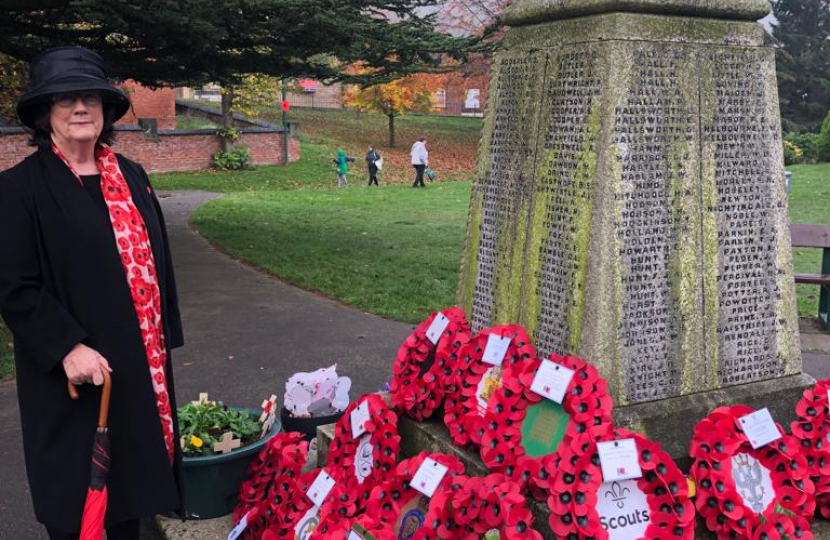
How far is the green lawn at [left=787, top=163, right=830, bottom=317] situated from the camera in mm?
9984

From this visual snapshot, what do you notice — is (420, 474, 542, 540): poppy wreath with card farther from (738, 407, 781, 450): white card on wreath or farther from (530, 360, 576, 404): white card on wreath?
(738, 407, 781, 450): white card on wreath

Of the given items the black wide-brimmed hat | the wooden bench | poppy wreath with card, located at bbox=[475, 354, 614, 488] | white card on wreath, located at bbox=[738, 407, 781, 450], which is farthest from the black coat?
the wooden bench

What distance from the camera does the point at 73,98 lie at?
288cm

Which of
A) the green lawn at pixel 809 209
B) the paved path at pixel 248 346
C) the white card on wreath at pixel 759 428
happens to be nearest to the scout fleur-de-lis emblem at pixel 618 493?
the white card on wreath at pixel 759 428

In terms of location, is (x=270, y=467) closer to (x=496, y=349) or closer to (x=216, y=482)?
(x=216, y=482)

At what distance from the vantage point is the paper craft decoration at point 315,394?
4562mm

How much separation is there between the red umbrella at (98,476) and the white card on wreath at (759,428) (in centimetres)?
219

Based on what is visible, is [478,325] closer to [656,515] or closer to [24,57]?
[656,515]

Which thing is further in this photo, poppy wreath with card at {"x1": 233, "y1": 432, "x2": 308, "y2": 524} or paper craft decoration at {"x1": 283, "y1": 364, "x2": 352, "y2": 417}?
paper craft decoration at {"x1": 283, "y1": 364, "x2": 352, "y2": 417}

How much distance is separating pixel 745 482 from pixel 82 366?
7.57 ft

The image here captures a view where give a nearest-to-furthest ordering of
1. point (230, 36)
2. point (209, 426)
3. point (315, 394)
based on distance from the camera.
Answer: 1. point (209, 426)
2. point (315, 394)
3. point (230, 36)

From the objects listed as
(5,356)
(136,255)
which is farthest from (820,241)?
(5,356)

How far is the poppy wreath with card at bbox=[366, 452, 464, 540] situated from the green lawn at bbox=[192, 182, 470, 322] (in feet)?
16.7

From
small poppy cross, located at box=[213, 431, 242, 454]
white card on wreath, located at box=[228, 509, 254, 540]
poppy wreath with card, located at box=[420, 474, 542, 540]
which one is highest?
poppy wreath with card, located at box=[420, 474, 542, 540]
